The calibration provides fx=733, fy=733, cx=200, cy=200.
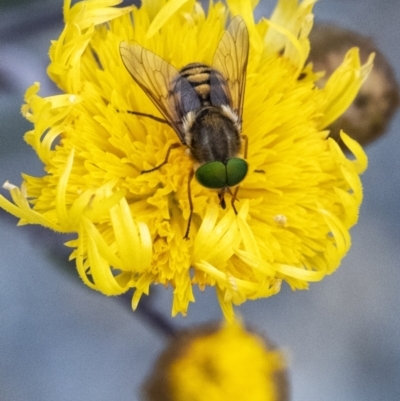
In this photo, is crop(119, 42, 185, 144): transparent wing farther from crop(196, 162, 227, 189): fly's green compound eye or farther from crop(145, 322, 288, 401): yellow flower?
crop(145, 322, 288, 401): yellow flower

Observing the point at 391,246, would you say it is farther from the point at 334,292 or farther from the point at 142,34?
the point at 142,34

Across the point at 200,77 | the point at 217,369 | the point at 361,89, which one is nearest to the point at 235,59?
the point at 200,77

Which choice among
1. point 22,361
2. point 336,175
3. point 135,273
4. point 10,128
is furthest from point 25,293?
point 336,175

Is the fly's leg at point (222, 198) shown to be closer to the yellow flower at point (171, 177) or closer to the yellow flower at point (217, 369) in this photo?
the yellow flower at point (171, 177)

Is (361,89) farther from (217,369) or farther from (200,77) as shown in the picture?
(217,369)

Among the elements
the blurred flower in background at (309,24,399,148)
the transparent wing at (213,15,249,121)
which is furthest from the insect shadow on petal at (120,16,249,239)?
the blurred flower in background at (309,24,399,148)

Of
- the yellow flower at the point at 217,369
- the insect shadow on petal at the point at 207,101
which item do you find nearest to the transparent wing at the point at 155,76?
the insect shadow on petal at the point at 207,101
